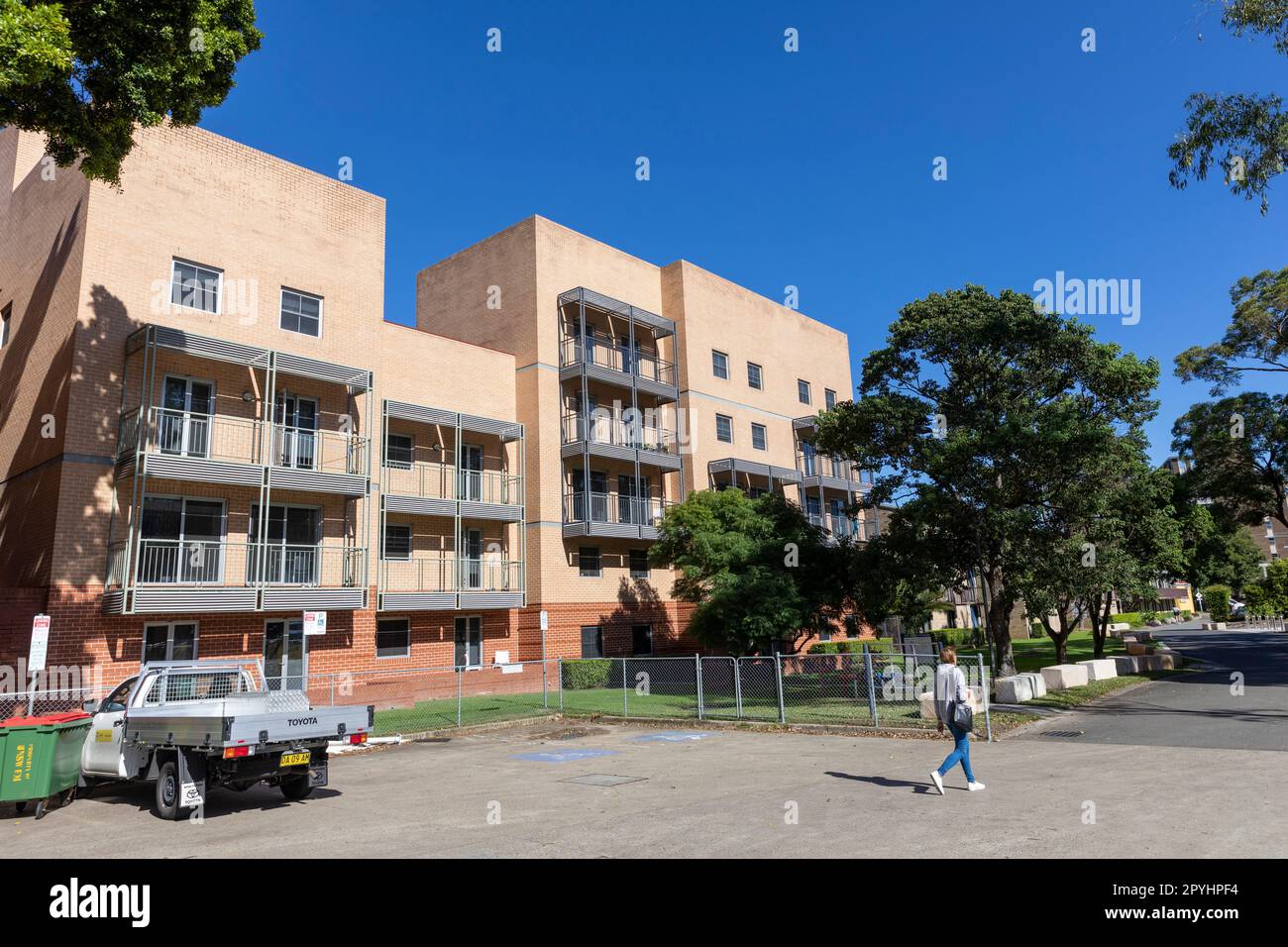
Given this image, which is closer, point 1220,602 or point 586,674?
point 586,674

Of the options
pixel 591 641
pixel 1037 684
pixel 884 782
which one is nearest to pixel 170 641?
pixel 591 641

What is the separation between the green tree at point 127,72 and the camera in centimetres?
1202

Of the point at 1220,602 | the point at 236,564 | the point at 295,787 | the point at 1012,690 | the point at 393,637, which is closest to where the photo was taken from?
the point at 295,787

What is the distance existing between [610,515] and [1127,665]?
59.7 ft

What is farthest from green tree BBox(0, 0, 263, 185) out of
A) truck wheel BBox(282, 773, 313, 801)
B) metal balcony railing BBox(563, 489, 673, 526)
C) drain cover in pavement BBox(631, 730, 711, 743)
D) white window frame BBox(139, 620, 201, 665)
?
metal balcony railing BBox(563, 489, 673, 526)

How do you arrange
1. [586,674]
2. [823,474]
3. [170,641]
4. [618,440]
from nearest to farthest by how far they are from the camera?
[170,641] → [586,674] → [618,440] → [823,474]

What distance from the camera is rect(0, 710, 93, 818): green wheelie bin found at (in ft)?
31.9

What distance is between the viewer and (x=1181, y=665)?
2959 centimetres

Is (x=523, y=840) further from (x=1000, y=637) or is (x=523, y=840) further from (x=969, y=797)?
(x=1000, y=637)

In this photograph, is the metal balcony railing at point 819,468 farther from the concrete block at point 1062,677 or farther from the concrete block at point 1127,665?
the concrete block at point 1062,677

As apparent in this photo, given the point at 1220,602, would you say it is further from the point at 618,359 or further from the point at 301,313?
the point at 301,313

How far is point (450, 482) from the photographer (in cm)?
2683

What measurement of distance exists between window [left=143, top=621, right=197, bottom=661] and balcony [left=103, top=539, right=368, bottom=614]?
127 centimetres
